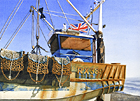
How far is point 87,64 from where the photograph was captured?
7184 mm

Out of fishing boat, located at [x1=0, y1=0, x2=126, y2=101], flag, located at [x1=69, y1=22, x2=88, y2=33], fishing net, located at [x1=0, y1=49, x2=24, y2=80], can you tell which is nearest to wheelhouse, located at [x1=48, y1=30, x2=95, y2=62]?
fishing boat, located at [x1=0, y1=0, x2=126, y2=101]

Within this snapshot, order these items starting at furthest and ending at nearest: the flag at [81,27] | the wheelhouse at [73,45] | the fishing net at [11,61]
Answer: the flag at [81,27] → the wheelhouse at [73,45] → the fishing net at [11,61]

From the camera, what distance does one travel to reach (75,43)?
8820 millimetres

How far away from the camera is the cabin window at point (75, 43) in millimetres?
8583

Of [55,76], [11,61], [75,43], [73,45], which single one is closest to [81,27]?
[75,43]

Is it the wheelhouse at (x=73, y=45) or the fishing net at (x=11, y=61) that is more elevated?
the wheelhouse at (x=73, y=45)

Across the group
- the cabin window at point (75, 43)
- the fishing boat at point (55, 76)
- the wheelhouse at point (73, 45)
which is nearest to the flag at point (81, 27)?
the wheelhouse at point (73, 45)

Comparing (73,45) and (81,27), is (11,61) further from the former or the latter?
(81,27)

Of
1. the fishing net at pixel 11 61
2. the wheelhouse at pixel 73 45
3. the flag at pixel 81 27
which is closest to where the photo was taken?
the fishing net at pixel 11 61

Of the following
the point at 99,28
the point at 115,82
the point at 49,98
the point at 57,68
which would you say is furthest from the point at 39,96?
the point at 99,28

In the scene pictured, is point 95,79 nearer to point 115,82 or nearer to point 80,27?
point 115,82

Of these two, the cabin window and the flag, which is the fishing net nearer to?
the cabin window

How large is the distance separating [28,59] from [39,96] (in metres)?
1.67

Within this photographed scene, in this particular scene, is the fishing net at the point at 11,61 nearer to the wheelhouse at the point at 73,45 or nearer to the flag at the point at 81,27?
the wheelhouse at the point at 73,45
